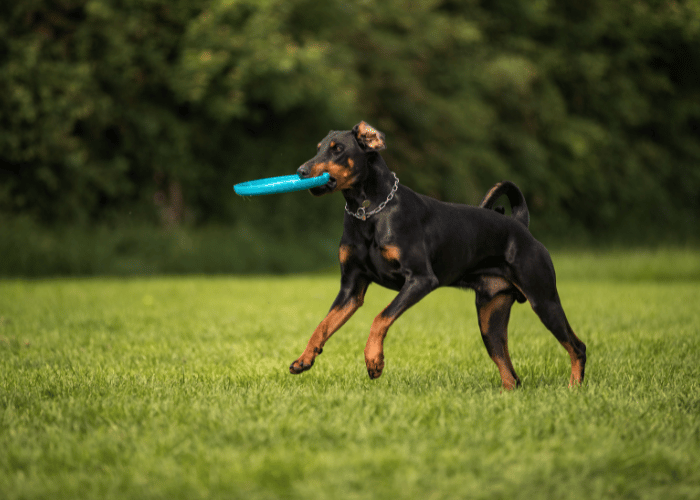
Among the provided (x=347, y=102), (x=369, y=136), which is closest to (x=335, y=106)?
(x=347, y=102)

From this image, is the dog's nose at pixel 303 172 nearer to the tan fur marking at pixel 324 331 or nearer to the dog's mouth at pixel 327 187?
the dog's mouth at pixel 327 187

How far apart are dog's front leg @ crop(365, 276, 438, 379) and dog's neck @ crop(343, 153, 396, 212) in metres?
0.50

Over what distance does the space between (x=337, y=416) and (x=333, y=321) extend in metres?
0.71

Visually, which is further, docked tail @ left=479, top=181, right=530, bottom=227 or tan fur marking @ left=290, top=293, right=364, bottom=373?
docked tail @ left=479, top=181, right=530, bottom=227

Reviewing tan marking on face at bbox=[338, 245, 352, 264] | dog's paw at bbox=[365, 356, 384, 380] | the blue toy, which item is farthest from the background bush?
dog's paw at bbox=[365, 356, 384, 380]

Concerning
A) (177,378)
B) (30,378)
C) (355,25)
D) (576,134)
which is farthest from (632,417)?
(576,134)

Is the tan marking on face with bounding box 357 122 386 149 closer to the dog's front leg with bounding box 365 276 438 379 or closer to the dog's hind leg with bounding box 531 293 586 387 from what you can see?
the dog's front leg with bounding box 365 276 438 379

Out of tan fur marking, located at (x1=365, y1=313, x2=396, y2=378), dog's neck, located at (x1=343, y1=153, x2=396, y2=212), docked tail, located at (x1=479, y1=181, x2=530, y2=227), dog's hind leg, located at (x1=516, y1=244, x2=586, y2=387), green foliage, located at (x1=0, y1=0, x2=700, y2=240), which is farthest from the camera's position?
green foliage, located at (x1=0, y1=0, x2=700, y2=240)

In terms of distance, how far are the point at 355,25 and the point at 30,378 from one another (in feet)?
48.5

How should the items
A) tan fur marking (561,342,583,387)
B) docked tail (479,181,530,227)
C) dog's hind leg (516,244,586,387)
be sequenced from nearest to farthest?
1. dog's hind leg (516,244,586,387)
2. tan fur marking (561,342,583,387)
3. docked tail (479,181,530,227)

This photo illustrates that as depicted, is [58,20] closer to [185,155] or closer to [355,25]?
[185,155]

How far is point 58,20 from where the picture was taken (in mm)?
14555

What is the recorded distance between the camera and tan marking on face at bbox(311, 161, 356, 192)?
3.81 m

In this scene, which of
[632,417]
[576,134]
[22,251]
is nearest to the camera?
[632,417]
